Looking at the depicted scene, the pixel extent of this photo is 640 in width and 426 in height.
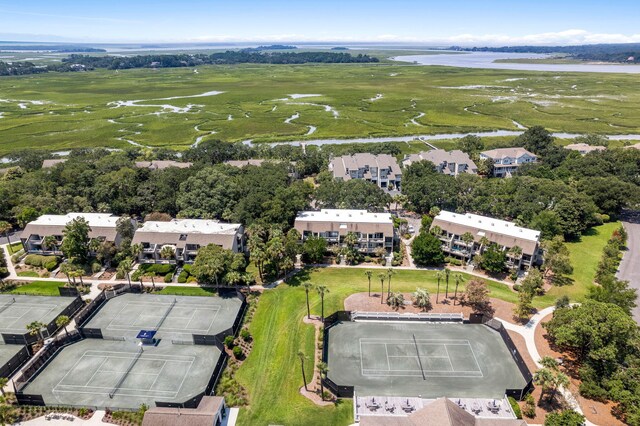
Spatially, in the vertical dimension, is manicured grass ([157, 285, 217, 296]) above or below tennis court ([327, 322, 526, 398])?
above

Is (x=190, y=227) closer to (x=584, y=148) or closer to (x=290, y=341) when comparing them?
(x=290, y=341)

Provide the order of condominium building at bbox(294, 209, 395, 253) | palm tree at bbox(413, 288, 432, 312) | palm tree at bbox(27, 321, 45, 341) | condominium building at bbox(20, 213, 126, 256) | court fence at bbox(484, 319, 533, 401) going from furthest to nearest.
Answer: condominium building at bbox(294, 209, 395, 253) < condominium building at bbox(20, 213, 126, 256) < palm tree at bbox(413, 288, 432, 312) < palm tree at bbox(27, 321, 45, 341) < court fence at bbox(484, 319, 533, 401)

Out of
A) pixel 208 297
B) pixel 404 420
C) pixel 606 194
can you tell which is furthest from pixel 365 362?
pixel 606 194

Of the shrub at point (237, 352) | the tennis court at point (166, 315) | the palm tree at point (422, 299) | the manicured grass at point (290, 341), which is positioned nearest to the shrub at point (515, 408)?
the manicured grass at point (290, 341)

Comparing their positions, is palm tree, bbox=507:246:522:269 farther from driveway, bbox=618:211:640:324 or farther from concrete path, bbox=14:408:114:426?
concrete path, bbox=14:408:114:426

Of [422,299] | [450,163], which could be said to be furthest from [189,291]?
[450,163]

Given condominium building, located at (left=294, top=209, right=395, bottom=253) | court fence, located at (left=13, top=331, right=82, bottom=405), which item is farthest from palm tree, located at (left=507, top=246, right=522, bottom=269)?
court fence, located at (left=13, top=331, right=82, bottom=405)

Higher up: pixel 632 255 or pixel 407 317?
pixel 632 255
